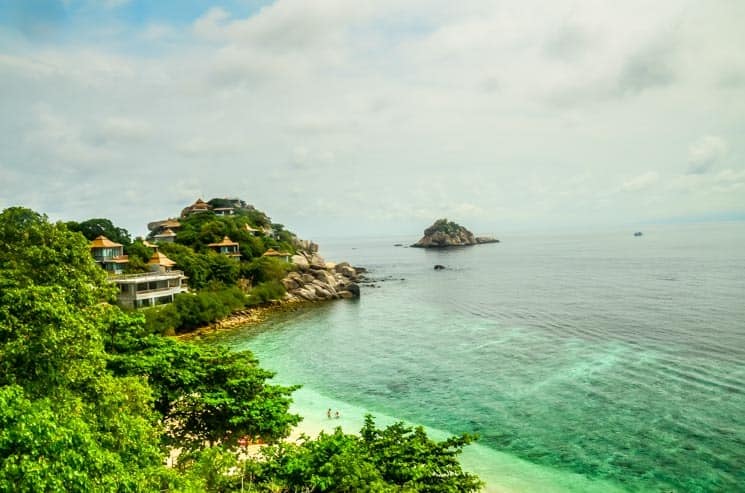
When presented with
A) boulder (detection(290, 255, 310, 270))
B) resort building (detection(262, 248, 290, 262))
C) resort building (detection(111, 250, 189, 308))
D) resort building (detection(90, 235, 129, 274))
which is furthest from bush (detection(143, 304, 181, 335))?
boulder (detection(290, 255, 310, 270))

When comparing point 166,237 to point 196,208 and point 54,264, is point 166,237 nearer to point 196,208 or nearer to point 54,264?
point 196,208

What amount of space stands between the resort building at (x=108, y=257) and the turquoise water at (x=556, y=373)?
67.4ft

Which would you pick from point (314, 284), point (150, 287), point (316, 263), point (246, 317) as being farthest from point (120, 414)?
point (316, 263)

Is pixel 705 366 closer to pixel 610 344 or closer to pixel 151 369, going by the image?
pixel 610 344

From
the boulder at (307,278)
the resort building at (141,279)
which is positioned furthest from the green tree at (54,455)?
the boulder at (307,278)

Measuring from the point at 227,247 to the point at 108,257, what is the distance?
23515 mm

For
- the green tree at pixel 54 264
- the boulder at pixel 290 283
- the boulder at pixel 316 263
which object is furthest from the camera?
the boulder at pixel 316 263

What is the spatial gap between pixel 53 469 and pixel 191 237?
3347 inches

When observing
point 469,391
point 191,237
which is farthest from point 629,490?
point 191,237

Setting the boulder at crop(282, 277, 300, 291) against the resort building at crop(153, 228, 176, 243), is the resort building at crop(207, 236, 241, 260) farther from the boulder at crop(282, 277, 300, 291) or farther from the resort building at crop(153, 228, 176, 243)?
the resort building at crop(153, 228, 176, 243)

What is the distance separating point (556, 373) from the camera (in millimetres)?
39031

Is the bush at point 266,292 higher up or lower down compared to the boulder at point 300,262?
lower down

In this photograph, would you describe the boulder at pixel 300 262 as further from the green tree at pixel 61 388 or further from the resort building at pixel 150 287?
the green tree at pixel 61 388

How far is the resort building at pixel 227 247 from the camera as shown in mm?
84688
